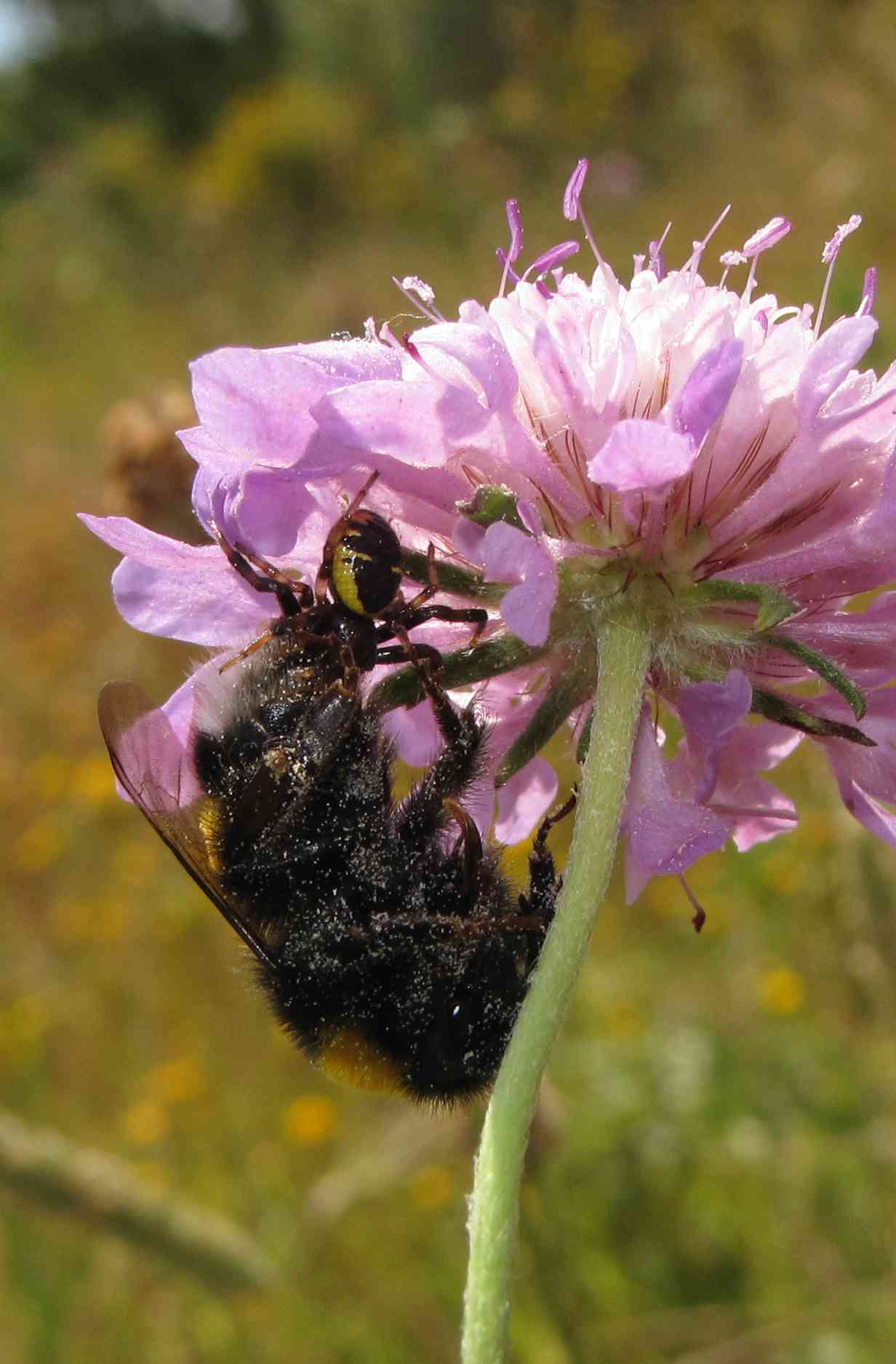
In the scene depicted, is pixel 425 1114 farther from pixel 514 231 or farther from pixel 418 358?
pixel 514 231

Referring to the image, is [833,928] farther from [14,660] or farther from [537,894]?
[14,660]

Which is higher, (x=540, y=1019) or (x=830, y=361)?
(x=830, y=361)

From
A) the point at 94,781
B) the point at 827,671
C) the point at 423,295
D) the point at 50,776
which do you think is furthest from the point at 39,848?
the point at 827,671

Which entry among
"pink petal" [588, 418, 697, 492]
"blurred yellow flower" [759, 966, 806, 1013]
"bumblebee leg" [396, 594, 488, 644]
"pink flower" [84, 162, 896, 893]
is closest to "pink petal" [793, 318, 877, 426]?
"pink flower" [84, 162, 896, 893]

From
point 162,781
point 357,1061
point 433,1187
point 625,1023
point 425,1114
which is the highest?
point 162,781

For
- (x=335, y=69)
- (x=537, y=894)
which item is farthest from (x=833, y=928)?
(x=335, y=69)

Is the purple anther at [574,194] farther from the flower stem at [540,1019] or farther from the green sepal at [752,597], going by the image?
the flower stem at [540,1019]

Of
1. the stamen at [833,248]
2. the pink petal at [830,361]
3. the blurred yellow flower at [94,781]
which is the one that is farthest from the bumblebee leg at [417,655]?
the blurred yellow flower at [94,781]
